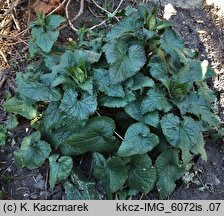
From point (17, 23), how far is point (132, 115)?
1.05m

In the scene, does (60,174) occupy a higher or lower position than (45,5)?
lower

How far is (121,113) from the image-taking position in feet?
6.46

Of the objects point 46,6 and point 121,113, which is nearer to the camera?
point 121,113

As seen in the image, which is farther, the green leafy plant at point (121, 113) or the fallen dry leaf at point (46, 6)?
the fallen dry leaf at point (46, 6)

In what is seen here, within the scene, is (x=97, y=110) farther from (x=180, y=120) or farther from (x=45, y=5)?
(x=45, y=5)

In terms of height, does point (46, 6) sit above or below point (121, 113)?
above

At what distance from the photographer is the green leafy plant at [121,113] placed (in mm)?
1855

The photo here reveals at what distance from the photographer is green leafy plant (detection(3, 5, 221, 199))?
1.86 m

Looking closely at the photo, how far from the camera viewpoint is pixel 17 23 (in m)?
2.54

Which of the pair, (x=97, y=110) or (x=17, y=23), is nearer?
(x=97, y=110)

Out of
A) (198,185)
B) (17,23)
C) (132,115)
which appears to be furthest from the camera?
(17,23)

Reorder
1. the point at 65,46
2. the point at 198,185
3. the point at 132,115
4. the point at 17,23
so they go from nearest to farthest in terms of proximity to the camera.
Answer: the point at 132,115, the point at 198,185, the point at 65,46, the point at 17,23

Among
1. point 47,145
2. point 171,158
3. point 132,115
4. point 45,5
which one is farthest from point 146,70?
point 45,5

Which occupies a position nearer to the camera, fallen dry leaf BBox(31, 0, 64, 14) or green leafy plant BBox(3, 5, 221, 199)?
green leafy plant BBox(3, 5, 221, 199)
